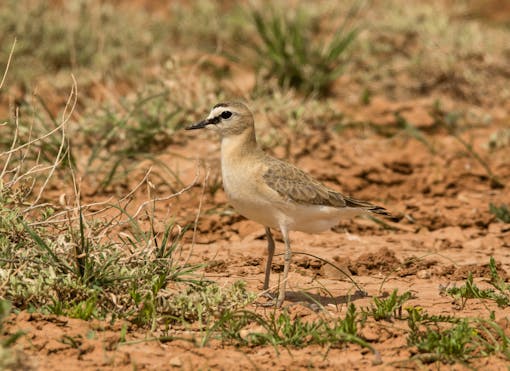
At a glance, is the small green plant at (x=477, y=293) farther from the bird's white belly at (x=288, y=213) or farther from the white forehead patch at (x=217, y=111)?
the white forehead patch at (x=217, y=111)

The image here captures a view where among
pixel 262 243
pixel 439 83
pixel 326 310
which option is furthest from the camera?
pixel 439 83

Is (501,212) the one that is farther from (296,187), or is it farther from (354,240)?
(296,187)

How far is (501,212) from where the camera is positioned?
25.8 ft

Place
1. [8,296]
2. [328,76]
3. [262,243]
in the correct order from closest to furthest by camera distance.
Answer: [8,296]
[262,243]
[328,76]

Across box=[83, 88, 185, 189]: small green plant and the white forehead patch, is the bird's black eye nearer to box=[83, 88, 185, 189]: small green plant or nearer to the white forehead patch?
the white forehead patch

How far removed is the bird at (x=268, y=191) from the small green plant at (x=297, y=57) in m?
3.54

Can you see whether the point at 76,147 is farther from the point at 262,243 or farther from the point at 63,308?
the point at 63,308

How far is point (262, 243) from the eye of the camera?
7.32 metres

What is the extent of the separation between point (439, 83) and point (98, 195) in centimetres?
486

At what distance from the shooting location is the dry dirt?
457cm

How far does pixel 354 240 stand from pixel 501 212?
148 centimetres

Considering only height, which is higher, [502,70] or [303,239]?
[502,70]

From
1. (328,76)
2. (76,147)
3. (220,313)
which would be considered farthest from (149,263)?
(328,76)

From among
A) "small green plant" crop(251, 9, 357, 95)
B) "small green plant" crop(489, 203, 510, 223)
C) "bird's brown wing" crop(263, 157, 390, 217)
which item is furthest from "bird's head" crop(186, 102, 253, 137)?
"small green plant" crop(251, 9, 357, 95)
